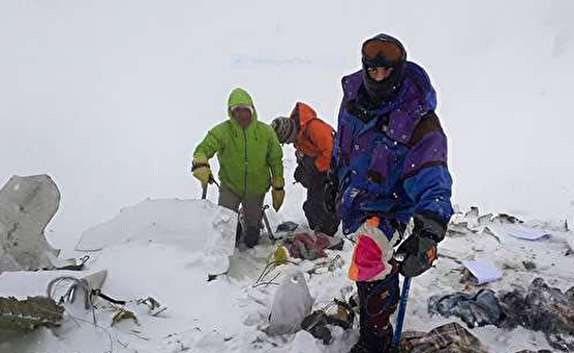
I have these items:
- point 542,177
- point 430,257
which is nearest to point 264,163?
point 430,257

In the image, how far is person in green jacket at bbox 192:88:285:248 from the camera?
5.79m

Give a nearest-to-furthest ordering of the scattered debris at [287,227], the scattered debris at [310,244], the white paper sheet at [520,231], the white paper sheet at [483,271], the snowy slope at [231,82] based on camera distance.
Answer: the white paper sheet at [483,271] → the scattered debris at [310,244] → the white paper sheet at [520,231] → the scattered debris at [287,227] → the snowy slope at [231,82]

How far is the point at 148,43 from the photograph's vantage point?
57.2 feet

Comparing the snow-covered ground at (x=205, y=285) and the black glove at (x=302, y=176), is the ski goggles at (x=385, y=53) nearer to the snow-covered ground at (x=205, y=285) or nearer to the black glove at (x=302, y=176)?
the snow-covered ground at (x=205, y=285)

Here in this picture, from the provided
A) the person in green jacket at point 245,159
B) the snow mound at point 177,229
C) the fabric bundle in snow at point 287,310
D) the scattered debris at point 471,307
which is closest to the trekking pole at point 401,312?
the scattered debris at point 471,307

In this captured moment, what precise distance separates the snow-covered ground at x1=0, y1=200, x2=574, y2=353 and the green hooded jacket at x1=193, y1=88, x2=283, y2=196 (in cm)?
68

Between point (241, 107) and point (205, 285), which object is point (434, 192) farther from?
point (241, 107)

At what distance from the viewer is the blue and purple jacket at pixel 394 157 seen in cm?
280

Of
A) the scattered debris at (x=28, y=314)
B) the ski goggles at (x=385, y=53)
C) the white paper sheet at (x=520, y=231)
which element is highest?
the ski goggles at (x=385, y=53)

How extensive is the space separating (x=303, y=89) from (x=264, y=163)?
889 cm

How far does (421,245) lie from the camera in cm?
275

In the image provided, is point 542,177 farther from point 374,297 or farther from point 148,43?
point 148,43

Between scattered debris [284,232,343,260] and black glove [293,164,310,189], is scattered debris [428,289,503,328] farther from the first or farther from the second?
black glove [293,164,310,189]

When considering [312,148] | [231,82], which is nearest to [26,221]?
[312,148]
